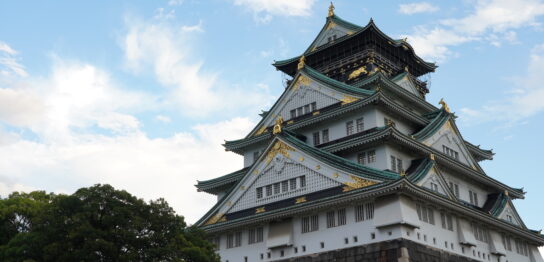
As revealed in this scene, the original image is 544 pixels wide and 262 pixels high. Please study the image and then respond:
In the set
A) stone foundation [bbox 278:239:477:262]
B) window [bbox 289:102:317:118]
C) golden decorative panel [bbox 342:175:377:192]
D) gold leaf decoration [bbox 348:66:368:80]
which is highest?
gold leaf decoration [bbox 348:66:368:80]

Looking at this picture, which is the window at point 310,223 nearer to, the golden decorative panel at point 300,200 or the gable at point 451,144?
the golden decorative panel at point 300,200

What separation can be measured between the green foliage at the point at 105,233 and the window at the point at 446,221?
54.1ft

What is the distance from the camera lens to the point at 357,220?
37750mm

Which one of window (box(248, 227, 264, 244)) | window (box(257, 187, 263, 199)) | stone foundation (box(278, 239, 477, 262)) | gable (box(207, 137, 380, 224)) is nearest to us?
stone foundation (box(278, 239, 477, 262))

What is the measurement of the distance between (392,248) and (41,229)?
777 inches

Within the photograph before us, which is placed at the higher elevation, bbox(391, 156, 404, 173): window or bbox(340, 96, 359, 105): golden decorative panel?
bbox(340, 96, 359, 105): golden decorative panel

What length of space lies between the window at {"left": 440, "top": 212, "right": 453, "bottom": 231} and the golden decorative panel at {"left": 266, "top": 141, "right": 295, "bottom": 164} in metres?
11.2

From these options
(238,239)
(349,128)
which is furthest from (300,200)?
(349,128)

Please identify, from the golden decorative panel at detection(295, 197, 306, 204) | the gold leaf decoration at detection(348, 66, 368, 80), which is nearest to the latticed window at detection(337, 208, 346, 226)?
the golden decorative panel at detection(295, 197, 306, 204)

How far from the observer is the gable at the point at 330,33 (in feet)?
188

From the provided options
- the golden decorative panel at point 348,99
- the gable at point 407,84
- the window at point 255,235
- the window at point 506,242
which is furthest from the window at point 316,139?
the window at point 506,242

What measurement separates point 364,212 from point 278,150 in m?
8.81

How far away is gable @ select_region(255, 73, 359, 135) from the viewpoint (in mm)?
47406

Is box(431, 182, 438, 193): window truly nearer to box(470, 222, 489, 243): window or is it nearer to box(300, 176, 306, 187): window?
box(470, 222, 489, 243): window
